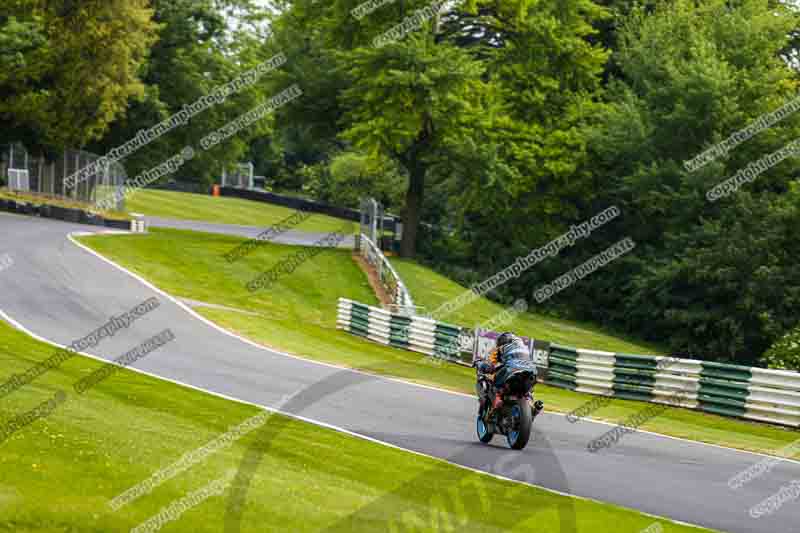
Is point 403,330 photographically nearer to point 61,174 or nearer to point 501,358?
point 501,358

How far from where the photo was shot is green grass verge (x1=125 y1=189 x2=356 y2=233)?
6244 centimetres

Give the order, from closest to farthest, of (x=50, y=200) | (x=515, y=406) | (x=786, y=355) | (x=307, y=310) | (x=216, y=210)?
(x=515, y=406) → (x=786, y=355) → (x=307, y=310) → (x=50, y=200) → (x=216, y=210)

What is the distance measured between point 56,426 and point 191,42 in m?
A: 51.2

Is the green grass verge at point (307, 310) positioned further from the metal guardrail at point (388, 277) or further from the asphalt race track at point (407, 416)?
the asphalt race track at point (407, 416)

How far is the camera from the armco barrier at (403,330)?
28.2 m

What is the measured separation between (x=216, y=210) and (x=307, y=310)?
3328 centimetres

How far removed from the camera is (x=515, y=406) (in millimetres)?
15023

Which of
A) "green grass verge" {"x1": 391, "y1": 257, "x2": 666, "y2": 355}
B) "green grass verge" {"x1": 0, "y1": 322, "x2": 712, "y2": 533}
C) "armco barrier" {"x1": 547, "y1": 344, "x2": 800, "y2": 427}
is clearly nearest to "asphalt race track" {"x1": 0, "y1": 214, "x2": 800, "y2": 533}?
"green grass verge" {"x1": 0, "y1": 322, "x2": 712, "y2": 533}

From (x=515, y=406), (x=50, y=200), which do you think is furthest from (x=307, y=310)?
(x=515, y=406)

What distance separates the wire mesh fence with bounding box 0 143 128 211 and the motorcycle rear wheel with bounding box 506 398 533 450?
37981mm

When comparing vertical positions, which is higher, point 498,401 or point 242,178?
point 498,401

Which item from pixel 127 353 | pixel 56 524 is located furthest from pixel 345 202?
pixel 56 524

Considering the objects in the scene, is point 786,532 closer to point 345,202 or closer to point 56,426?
point 56,426

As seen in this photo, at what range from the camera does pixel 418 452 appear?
47.3 ft
